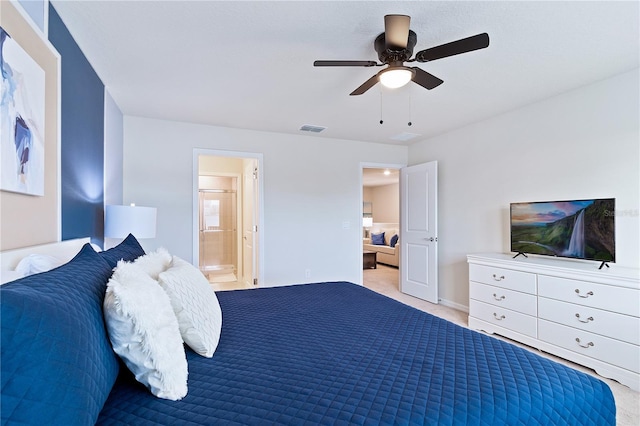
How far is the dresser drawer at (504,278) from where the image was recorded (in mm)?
2957

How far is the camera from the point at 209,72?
103 inches

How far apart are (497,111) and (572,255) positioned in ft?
5.67

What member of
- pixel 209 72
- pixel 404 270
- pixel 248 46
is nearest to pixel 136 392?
pixel 248 46

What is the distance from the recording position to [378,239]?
8.51 metres

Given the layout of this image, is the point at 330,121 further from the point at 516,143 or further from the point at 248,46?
the point at 516,143

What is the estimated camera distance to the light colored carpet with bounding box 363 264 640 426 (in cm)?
200

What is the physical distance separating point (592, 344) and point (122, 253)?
3.41 meters

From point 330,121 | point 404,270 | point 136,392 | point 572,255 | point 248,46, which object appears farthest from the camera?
point 404,270

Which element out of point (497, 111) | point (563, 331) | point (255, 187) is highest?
point (497, 111)

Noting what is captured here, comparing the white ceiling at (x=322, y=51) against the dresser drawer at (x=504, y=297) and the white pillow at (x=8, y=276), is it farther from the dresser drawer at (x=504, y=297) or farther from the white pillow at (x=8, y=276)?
the dresser drawer at (x=504, y=297)

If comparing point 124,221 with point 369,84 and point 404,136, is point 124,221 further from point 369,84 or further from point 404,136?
point 404,136

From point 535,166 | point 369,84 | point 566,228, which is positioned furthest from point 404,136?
point 369,84

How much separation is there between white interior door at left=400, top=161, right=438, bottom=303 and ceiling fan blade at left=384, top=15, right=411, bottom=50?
9.03 feet

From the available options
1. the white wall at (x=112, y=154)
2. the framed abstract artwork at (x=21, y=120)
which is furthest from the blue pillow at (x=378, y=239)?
the framed abstract artwork at (x=21, y=120)
